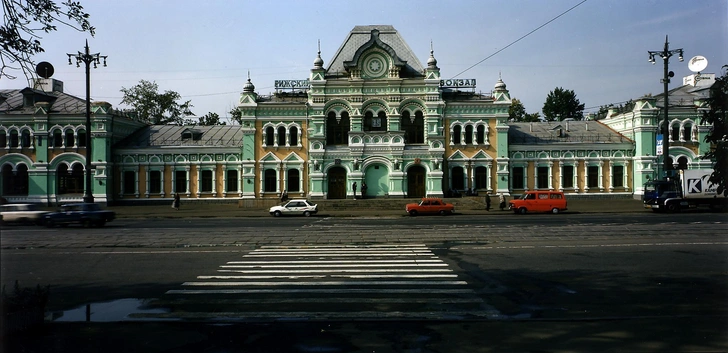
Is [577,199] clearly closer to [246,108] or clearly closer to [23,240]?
[246,108]

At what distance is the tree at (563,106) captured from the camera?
8469 cm

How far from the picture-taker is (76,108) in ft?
151

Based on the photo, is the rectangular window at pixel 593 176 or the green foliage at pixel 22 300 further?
the rectangular window at pixel 593 176

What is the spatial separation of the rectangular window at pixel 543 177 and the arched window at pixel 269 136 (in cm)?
2353

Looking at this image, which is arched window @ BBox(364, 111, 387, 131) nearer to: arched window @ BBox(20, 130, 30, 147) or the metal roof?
the metal roof

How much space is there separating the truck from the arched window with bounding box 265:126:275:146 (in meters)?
29.6

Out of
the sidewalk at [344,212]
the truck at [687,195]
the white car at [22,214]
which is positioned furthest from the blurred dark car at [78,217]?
the truck at [687,195]

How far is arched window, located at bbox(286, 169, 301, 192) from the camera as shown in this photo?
4628 cm

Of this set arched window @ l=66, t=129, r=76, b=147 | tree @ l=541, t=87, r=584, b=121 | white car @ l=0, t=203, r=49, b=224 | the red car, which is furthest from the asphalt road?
tree @ l=541, t=87, r=584, b=121

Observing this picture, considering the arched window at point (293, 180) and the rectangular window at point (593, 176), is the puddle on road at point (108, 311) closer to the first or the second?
the arched window at point (293, 180)

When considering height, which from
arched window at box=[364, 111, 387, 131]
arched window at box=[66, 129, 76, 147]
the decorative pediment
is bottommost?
arched window at box=[66, 129, 76, 147]

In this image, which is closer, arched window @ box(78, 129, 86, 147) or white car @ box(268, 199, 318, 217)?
white car @ box(268, 199, 318, 217)

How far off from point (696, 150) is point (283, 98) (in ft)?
120

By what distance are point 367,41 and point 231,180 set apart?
17.2 meters
